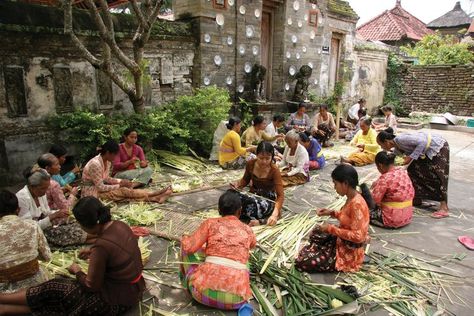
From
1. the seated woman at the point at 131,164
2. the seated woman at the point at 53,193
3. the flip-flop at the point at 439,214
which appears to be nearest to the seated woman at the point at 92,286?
the seated woman at the point at 53,193

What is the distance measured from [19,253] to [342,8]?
42.8ft

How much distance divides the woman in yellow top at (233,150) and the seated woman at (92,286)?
4.31 m

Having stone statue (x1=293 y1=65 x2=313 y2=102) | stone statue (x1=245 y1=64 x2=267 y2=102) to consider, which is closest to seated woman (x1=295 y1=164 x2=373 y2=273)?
stone statue (x1=245 y1=64 x2=267 y2=102)

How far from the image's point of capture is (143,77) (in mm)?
6801

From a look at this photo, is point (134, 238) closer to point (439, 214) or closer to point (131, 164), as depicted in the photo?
point (131, 164)

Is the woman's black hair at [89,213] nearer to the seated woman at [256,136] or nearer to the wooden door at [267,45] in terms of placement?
the seated woman at [256,136]

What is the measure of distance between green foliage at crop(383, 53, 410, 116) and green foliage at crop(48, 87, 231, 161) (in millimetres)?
10845

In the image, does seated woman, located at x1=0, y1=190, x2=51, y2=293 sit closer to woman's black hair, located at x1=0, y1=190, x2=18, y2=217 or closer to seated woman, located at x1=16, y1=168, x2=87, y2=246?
woman's black hair, located at x1=0, y1=190, x2=18, y2=217

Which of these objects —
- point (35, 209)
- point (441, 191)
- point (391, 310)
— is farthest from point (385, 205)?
point (35, 209)

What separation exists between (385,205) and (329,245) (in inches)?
53.6

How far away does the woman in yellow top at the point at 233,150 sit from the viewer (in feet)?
22.1

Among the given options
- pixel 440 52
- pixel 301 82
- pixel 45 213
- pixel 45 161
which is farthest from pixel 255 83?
pixel 440 52

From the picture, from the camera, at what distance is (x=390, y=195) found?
4379 millimetres

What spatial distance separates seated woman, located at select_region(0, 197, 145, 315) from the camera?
2.51 m
